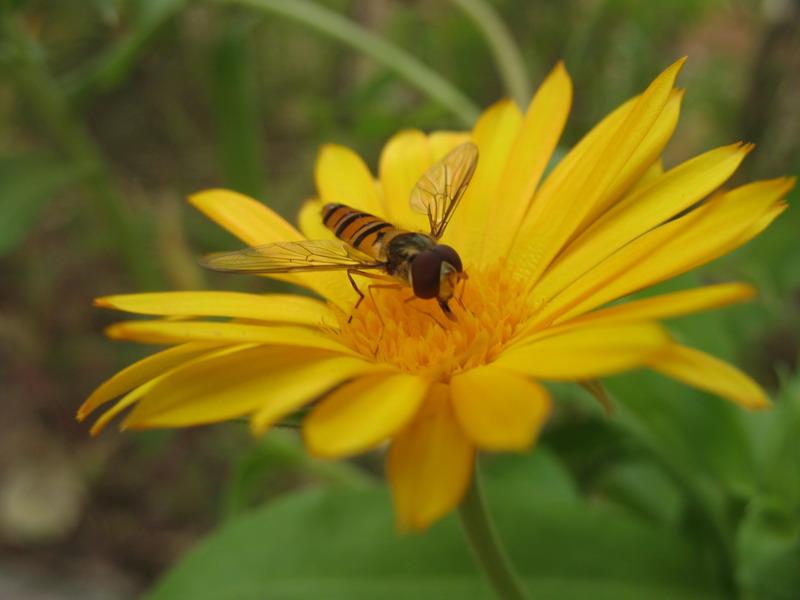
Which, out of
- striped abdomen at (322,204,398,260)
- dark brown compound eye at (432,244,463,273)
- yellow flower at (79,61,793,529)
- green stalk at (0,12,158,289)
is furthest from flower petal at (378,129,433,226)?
green stalk at (0,12,158,289)


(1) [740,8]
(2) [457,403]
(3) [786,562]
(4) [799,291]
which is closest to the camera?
(2) [457,403]

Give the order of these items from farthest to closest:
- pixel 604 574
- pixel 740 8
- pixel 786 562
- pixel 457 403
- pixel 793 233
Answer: pixel 740 8, pixel 793 233, pixel 604 574, pixel 786 562, pixel 457 403

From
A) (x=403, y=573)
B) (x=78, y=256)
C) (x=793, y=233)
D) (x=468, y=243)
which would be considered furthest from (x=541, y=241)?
(x=78, y=256)

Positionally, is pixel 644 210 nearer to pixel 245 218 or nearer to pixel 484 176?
pixel 484 176

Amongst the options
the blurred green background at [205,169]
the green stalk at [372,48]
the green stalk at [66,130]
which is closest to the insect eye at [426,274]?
the blurred green background at [205,169]

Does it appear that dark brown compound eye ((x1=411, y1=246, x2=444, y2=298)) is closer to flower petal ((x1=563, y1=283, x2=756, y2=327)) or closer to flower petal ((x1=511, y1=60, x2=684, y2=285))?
flower petal ((x1=511, y1=60, x2=684, y2=285))

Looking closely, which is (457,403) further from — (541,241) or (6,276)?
(6,276)
